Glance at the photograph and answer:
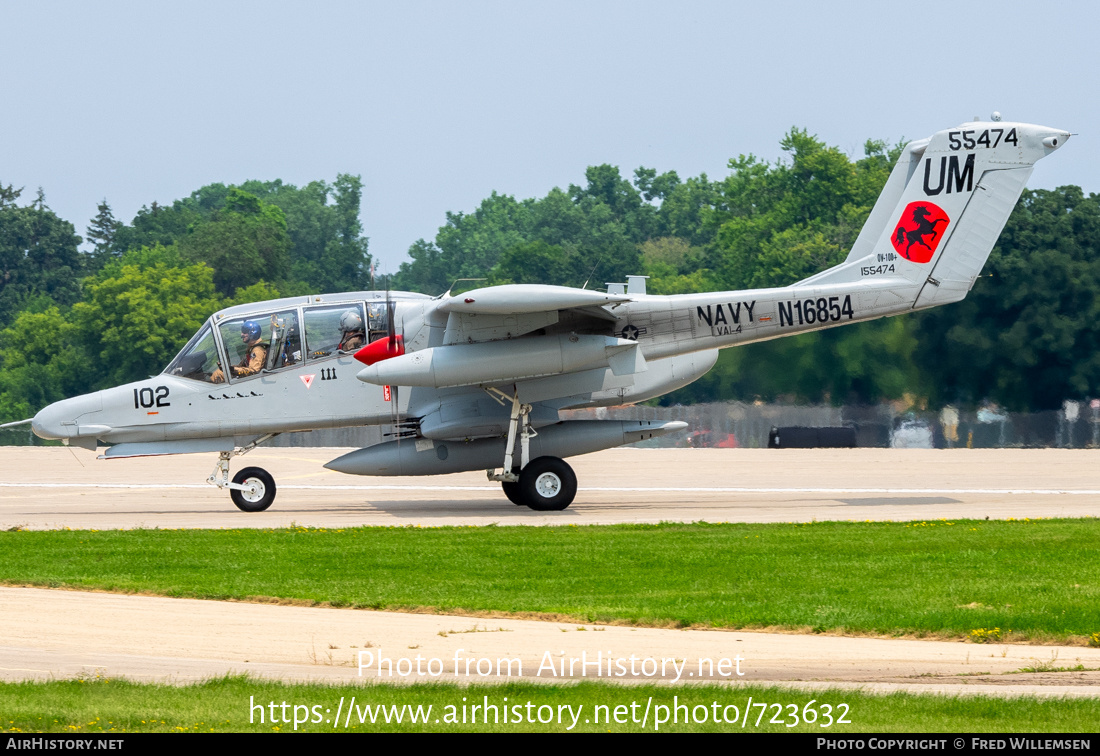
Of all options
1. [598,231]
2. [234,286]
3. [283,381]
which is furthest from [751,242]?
[283,381]

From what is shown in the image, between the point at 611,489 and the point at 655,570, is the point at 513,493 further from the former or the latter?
the point at 655,570

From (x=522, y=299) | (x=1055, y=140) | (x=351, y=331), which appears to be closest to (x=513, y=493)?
(x=351, y=331)

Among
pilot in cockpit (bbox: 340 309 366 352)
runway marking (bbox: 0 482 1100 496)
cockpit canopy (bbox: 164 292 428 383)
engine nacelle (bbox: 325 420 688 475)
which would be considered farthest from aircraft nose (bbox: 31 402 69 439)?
runway marking (bbox: 0 482 1100 496)

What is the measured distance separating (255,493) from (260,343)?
110 inches

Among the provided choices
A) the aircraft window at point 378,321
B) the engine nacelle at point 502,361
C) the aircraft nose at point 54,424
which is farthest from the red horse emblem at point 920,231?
the aircraft nose at point 54,424

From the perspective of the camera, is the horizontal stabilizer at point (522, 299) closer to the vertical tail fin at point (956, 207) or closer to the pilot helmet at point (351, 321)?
the pilot helmet at point (351, 321)

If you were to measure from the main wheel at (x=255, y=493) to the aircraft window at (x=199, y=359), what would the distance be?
1.97m

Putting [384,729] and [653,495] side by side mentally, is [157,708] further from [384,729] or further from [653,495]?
[653,495]

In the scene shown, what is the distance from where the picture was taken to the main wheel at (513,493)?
68.5ft

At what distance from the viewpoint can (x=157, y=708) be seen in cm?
714

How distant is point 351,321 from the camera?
20.7m

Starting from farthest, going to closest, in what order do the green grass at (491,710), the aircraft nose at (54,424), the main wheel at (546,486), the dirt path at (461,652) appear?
1. the aircraft nose at (54,424)
2. the main wheel at (546,486)
3. the dirt path at (461,652)
4. the green grass at (491,710)

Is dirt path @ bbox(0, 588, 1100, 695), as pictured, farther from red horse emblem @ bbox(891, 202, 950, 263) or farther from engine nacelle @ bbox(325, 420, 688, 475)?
red horse emblem @ bbox(891, 202, 950, 263)
